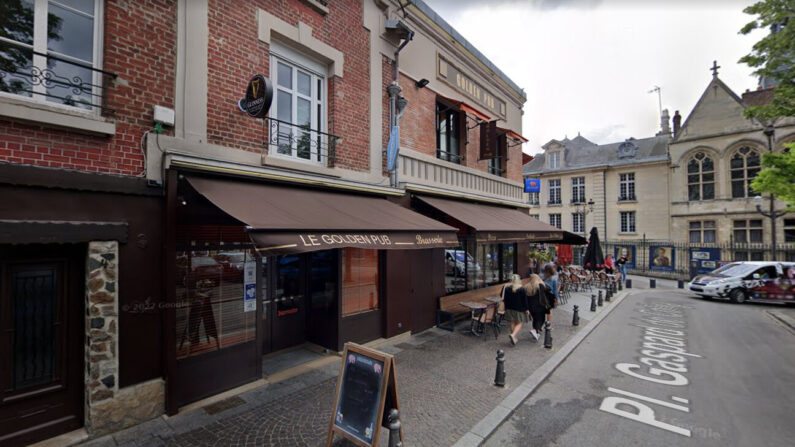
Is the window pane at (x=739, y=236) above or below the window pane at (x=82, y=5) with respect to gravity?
below

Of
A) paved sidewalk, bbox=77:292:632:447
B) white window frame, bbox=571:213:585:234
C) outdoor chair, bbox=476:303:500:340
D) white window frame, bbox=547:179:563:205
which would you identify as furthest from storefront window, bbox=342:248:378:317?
white window frame, bbox=547:179:563:205

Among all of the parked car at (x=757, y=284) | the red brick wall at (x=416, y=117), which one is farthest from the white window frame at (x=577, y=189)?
the red brick wall at (x=416, y=117)

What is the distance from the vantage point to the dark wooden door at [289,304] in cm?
695

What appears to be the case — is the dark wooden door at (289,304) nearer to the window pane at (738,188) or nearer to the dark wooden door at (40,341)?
the dark wooden door at (40,341)

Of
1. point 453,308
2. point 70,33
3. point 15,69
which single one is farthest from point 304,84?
point 453,308

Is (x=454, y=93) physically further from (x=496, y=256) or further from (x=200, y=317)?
(x=200, y=317)

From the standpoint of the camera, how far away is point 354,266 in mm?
7285

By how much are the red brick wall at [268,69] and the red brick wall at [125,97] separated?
2.08ft

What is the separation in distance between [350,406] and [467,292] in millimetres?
6651

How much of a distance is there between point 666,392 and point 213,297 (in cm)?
771

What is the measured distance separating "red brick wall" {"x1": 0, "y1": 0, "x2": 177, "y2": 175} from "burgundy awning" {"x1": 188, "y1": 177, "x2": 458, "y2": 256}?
0.93 metres

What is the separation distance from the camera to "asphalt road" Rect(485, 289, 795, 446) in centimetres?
445

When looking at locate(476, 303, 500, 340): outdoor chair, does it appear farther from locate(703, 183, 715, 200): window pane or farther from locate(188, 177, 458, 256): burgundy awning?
locate(703, 183, 715, 200): window pane

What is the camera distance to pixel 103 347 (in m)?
4.11
